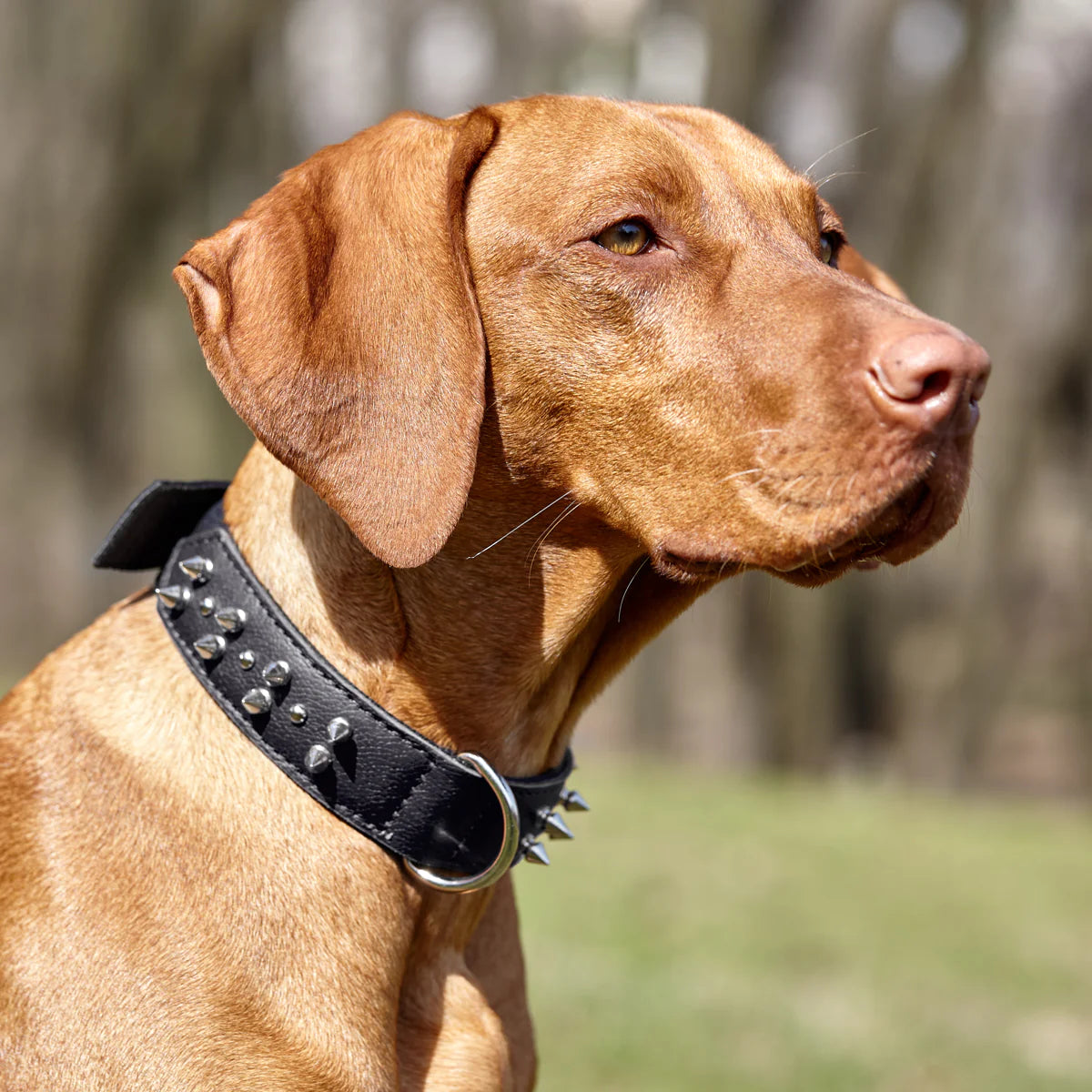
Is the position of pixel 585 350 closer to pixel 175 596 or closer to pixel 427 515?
pixel 427 515

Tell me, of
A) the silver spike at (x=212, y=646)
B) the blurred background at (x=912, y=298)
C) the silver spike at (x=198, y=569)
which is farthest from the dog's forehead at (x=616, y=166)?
the blurred background at (x=912, y=298)

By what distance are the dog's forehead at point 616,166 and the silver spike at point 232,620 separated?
96 cm

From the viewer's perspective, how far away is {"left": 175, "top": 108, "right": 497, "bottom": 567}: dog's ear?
8.12 ft

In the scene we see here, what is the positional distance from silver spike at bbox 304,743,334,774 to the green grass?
321cm

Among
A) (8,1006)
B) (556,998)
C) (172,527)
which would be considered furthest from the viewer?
(556,998)

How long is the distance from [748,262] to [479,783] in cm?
115

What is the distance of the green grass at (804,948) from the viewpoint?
18.2 ft

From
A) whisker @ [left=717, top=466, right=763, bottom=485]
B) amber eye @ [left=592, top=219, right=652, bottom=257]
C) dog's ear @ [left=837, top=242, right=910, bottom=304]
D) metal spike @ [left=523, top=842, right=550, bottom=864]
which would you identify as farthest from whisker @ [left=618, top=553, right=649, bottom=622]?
dog's ear @ [left=837, top=242, right=910, bottom=304]

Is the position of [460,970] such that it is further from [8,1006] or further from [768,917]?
[768,917]

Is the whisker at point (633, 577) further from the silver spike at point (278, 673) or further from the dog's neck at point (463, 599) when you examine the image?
the silver spike at point (278, 673)

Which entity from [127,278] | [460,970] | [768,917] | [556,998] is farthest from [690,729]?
[460,970]

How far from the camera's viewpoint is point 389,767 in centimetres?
253

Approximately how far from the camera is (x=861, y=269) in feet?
11.9

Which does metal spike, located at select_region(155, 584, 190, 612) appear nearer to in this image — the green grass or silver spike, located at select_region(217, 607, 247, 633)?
silver spike, located at select_region(217, 607, 247, 633)
